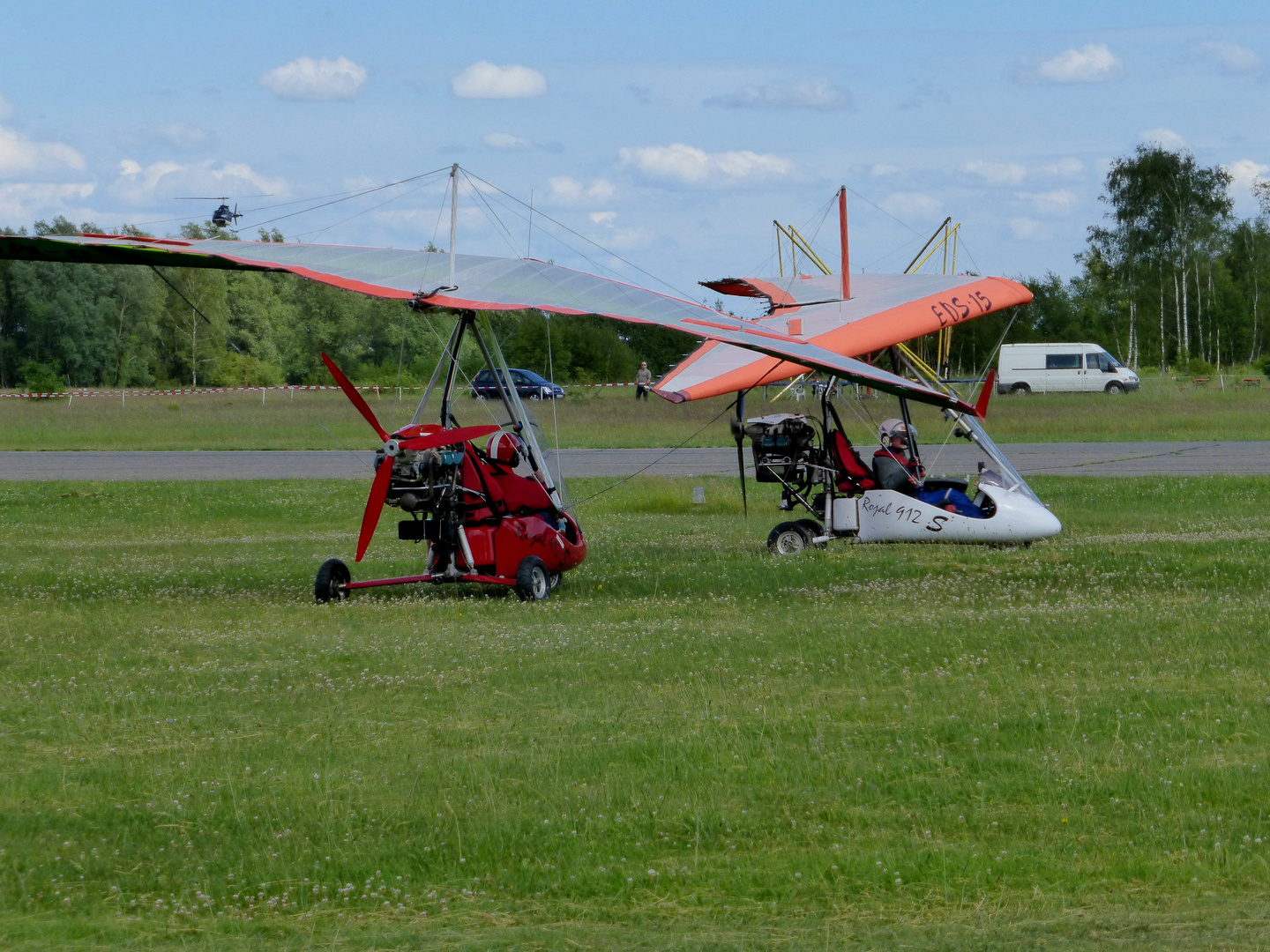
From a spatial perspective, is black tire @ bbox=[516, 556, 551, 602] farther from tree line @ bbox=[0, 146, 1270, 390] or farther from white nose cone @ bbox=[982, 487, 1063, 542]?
tree line @ bbox=[0, 146, 1270, 390]

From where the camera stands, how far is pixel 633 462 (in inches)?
1259

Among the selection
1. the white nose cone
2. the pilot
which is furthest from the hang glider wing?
the white nose cone

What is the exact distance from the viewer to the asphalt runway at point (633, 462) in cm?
2825

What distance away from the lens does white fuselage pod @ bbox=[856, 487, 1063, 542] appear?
1600 centimetres

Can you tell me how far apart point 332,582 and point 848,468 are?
20.7 feet

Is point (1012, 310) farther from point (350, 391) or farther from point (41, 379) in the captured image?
point (350, 391)

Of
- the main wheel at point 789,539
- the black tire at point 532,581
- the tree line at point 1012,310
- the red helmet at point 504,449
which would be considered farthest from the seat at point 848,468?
the tree line at point 1012,310

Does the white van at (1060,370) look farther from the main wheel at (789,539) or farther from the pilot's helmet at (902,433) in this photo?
the main wheel at (789,539)

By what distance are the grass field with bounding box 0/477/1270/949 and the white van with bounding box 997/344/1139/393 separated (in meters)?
47.5

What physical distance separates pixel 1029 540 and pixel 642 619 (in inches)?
238

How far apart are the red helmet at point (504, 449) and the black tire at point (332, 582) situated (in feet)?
5.75

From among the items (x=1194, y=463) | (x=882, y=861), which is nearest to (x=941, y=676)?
(x=882, y=861)

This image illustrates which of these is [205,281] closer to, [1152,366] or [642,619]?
[1152,366]

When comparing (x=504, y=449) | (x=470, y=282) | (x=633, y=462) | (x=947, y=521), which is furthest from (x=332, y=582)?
(x=633, y=462)
